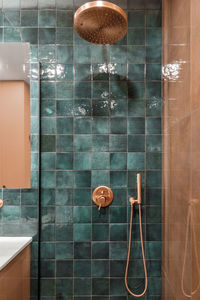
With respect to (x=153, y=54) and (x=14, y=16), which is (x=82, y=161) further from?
(x=14, y=16)

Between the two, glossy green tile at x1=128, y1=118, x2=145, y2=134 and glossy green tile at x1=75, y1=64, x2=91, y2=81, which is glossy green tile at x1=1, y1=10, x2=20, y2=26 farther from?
glossy green tile at x1=128, y1=118, x2=145, y2=134

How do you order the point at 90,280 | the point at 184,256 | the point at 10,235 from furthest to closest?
the point at 90,280
the point at 10,235
the point at 184,256

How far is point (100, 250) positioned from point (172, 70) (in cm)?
135

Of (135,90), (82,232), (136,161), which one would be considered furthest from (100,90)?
(82,232)

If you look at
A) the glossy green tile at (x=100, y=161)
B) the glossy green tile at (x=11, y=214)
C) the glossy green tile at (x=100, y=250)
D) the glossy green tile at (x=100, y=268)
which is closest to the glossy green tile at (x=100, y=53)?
the glossy green tile at (x=100, y=161)

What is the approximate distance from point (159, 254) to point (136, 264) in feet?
0.60

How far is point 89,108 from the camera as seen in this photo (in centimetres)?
163

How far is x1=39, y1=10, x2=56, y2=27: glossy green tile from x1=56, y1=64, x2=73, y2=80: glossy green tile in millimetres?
327

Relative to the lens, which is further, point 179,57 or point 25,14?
point 25,14

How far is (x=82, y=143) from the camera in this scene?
163 cm

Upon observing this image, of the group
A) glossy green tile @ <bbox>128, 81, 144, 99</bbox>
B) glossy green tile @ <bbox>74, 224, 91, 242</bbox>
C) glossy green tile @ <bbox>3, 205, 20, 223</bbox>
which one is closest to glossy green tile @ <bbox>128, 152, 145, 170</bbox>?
glossy green tile @ <bbox>128, 81, 144, 99</bbox>

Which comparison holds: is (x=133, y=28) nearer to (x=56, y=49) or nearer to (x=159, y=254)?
(x=56, y=49)

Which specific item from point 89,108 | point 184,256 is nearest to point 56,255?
point 184,256

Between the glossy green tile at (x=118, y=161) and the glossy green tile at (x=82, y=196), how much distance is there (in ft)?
0.85
